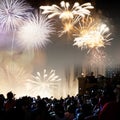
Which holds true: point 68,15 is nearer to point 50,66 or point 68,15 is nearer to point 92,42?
point 92,42

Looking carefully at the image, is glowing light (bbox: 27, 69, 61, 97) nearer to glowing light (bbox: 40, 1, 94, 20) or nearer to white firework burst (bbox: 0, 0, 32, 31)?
white firework burst (bbox: 0, 0, 32, 31)

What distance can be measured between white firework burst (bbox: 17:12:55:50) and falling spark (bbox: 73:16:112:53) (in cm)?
161

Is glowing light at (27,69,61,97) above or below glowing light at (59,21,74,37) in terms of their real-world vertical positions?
below

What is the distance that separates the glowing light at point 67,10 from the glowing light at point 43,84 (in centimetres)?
351

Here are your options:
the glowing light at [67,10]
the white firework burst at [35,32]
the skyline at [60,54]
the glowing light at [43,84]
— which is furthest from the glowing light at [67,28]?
the glowing light at [43,84]

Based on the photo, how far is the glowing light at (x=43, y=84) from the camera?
76.0ft

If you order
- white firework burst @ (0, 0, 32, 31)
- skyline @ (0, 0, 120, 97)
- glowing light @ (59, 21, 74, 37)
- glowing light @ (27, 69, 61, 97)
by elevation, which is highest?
white firework burst @ (0, 0, 32, 31)

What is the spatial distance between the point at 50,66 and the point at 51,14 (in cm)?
317

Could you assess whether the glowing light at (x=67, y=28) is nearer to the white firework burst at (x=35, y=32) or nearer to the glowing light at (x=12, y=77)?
the white firework burst at (x=35, y=32)

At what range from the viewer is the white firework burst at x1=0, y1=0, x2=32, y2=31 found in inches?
800

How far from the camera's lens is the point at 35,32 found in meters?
21.4

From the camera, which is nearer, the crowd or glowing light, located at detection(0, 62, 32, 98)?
the crowd

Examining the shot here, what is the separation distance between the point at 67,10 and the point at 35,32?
6.52 feet

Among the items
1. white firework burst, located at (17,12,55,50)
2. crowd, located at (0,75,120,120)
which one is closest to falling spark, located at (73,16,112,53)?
white firework burst, located at (17,12,55,50)
